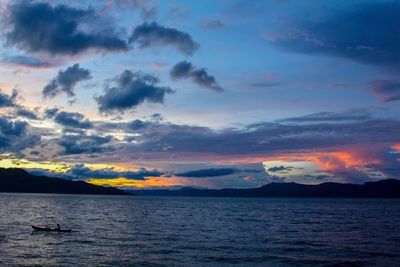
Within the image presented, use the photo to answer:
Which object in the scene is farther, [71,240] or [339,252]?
[71,240]

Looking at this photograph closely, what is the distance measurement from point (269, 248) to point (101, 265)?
26143 millimetres

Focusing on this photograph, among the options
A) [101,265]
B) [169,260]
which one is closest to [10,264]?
[101,265]

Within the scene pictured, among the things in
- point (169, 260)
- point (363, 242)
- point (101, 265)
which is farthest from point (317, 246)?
point (101, 265)

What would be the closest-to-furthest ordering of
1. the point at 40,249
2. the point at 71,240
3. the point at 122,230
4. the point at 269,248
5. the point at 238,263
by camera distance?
the point at 238,263
the point at 40,249
the point at 269,248
the point at 71,240
the point at 122,230

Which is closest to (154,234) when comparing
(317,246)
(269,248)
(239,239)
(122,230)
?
(122,230)

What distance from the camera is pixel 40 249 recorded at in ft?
190

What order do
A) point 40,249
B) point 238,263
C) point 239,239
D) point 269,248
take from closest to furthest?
point 238,263, point 40,249, point 269,248, point 239,239

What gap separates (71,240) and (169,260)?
80.8ft

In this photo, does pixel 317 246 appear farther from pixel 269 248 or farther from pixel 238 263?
pixel 238 263

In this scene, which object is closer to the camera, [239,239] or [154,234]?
[239,239]

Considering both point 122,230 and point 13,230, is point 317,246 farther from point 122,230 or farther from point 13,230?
point 13,230

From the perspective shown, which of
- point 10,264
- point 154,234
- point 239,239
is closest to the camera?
point 10,264

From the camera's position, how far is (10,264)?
151 feet

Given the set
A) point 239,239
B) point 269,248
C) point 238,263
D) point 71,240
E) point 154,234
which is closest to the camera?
point 238,263
